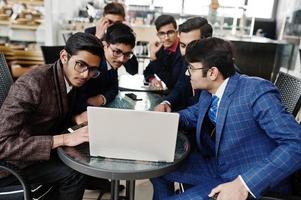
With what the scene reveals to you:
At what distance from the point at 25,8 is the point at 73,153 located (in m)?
3.00

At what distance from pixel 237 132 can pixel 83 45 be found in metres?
0.76

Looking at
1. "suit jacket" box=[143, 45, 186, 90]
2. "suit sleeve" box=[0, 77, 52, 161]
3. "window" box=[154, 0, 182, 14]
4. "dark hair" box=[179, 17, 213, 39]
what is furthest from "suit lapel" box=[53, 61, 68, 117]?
"window" box=[154, 0, 182, 14]

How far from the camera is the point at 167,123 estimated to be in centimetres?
99

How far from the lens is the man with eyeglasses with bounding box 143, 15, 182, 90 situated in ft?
7.56

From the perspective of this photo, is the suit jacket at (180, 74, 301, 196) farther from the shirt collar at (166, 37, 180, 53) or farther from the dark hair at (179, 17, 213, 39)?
the shirt collar at (166, 37, 180, 53)

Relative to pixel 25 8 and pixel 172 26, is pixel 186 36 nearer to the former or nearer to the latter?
pixel 172 26

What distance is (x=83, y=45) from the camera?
1.34m

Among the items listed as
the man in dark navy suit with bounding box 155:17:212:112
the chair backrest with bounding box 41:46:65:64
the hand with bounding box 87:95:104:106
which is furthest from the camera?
the chair backrest with bounding box 41:46:65:64

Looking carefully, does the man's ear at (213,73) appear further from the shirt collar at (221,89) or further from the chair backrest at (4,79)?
the chair backrest at (4,79)

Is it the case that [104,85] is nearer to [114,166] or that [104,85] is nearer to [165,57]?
[165,57]

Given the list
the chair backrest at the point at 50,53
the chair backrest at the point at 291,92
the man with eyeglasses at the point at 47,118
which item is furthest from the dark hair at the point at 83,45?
the chair backrest at the point at 291,92

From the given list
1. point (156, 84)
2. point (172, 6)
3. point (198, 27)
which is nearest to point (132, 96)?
point (156, 84)

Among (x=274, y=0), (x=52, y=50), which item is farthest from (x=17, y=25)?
(x=274, y=0)

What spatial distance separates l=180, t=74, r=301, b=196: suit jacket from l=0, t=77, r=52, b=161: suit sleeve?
73 cm
